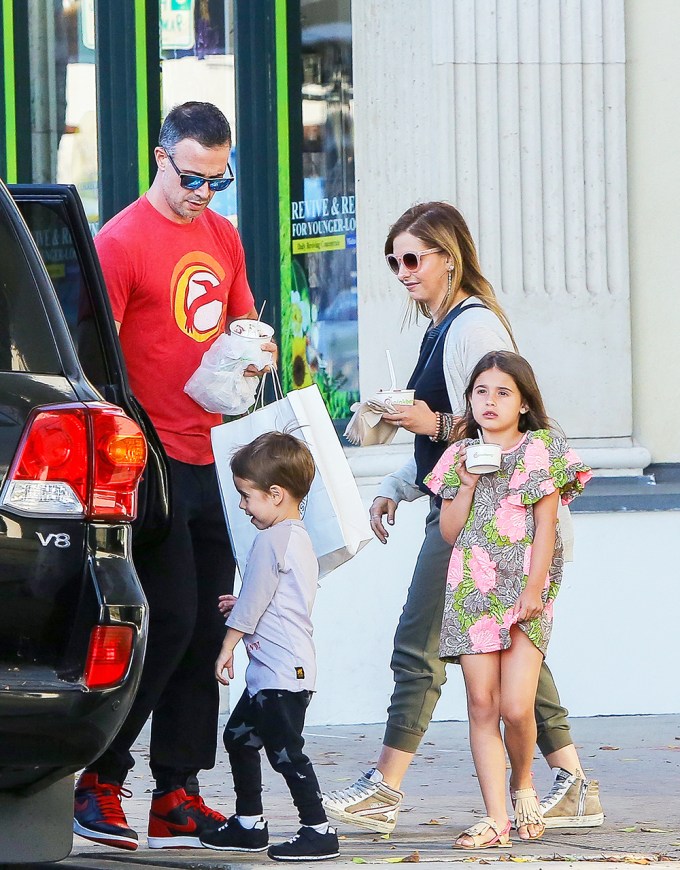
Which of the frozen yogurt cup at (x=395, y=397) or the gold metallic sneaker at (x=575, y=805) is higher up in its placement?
the frozen yogurt cup at (x=395, y=397)

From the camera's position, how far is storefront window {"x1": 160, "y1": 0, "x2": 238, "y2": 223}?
8.22 m

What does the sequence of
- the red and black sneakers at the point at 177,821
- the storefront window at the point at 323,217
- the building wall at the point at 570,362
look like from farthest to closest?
the storefront window at the point at 323,217 → the building wall at the point at 570,362 → the red and black sneakers at the point at 177,821

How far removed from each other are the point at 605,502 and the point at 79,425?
4.34m

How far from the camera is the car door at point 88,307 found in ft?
13.4

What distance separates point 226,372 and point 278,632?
2.45 ft

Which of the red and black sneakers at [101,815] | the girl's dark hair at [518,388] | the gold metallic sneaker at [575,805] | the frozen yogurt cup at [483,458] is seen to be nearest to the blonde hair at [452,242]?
the girl's dark hair at [518,388]

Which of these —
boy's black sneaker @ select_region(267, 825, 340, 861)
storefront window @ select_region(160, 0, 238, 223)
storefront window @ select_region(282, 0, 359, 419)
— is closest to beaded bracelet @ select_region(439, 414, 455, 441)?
boy's black sneaker @ select_region(267, 825, 340, 861)

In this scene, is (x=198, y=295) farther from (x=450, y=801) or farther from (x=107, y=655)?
(x=450, y=801)

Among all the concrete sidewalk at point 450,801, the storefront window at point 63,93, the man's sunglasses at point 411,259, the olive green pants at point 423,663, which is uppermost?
the storefront window at point 63,93

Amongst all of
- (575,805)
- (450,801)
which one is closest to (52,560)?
(575,805)

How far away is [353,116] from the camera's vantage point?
797cm

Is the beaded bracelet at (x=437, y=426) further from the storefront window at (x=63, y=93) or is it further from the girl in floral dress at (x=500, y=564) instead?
the storefront window at (x=63, y=93)

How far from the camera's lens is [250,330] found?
15.1 ft

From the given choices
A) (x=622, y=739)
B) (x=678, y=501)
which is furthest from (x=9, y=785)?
(x=678, y=501)
